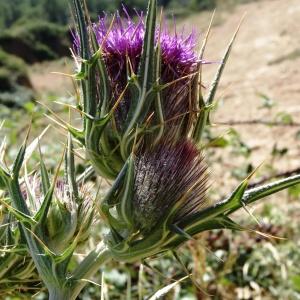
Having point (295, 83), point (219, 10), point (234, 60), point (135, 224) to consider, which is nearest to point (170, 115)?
point (135, 224)

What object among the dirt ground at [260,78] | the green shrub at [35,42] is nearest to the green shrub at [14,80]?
the green shrub at [35,42]

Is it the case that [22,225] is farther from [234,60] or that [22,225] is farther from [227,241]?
[234,60]

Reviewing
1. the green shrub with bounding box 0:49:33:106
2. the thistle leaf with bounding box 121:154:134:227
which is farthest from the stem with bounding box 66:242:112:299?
the green shrub with bounding box 0:49:33:106

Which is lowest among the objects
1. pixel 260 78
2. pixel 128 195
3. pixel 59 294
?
pixel 260 78

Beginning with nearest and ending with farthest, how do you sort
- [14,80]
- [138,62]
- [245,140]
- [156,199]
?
[156,199]
[138,62]
[245,140]
[14,80]

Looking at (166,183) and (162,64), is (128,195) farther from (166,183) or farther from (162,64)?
(162,64)

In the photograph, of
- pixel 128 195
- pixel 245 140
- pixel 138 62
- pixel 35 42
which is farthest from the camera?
pixel 35 42

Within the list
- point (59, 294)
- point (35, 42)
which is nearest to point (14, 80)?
point (35, 42)
